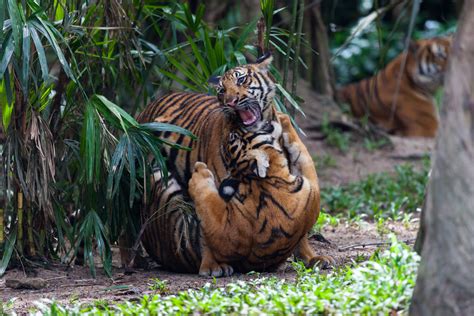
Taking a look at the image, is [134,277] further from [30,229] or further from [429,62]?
[429,62]

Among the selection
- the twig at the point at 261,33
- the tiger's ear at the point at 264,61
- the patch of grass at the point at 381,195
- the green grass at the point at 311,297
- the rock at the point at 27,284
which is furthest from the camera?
the patch of grass at the point at 381,195

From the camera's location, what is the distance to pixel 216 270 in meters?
5.79

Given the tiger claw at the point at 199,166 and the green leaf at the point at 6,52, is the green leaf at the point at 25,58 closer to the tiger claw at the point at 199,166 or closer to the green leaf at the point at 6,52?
the green leaf at the point at 6,52

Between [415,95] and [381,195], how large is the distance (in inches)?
138

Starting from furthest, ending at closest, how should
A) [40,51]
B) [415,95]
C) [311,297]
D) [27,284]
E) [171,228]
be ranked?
[415,95] < [171,228] < [27,284] < [40,51] < [311,297]

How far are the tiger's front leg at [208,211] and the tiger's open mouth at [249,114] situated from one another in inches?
16.4

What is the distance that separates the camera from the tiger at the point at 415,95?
38.8ft

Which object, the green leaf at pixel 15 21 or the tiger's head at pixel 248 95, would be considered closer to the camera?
the green leaf at pixel 15 21

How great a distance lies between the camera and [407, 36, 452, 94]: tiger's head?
38.7 feet

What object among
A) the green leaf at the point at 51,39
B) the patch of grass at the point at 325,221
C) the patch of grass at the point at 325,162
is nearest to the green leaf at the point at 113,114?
the green leaf at the point at 51,39

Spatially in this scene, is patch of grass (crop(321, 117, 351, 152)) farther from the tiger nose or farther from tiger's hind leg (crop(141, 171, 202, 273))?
the tiger nose

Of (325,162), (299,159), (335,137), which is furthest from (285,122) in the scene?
(335,137)

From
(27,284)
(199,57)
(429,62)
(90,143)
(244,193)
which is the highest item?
(429,62)

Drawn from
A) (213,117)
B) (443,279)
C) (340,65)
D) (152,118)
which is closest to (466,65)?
(443,279)
